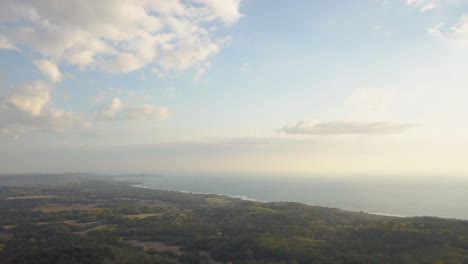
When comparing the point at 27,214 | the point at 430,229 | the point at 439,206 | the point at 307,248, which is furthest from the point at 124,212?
the point at 439,206

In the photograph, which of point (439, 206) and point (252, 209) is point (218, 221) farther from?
point (439, 206)

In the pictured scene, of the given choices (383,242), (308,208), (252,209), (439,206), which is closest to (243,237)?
(383,242)

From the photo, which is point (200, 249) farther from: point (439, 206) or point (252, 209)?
point (439, 206)

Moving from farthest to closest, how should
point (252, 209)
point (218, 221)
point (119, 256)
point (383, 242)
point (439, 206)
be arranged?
1. point (439, 206)
2. point (252, 209)
3. point (218, 221)
4. point (383, 242)
5. point (119, 256)

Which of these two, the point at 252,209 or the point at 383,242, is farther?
the point at 252,209

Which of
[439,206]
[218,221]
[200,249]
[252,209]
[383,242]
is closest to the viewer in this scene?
[383,242]

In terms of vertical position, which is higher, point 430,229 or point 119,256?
point 430,229
